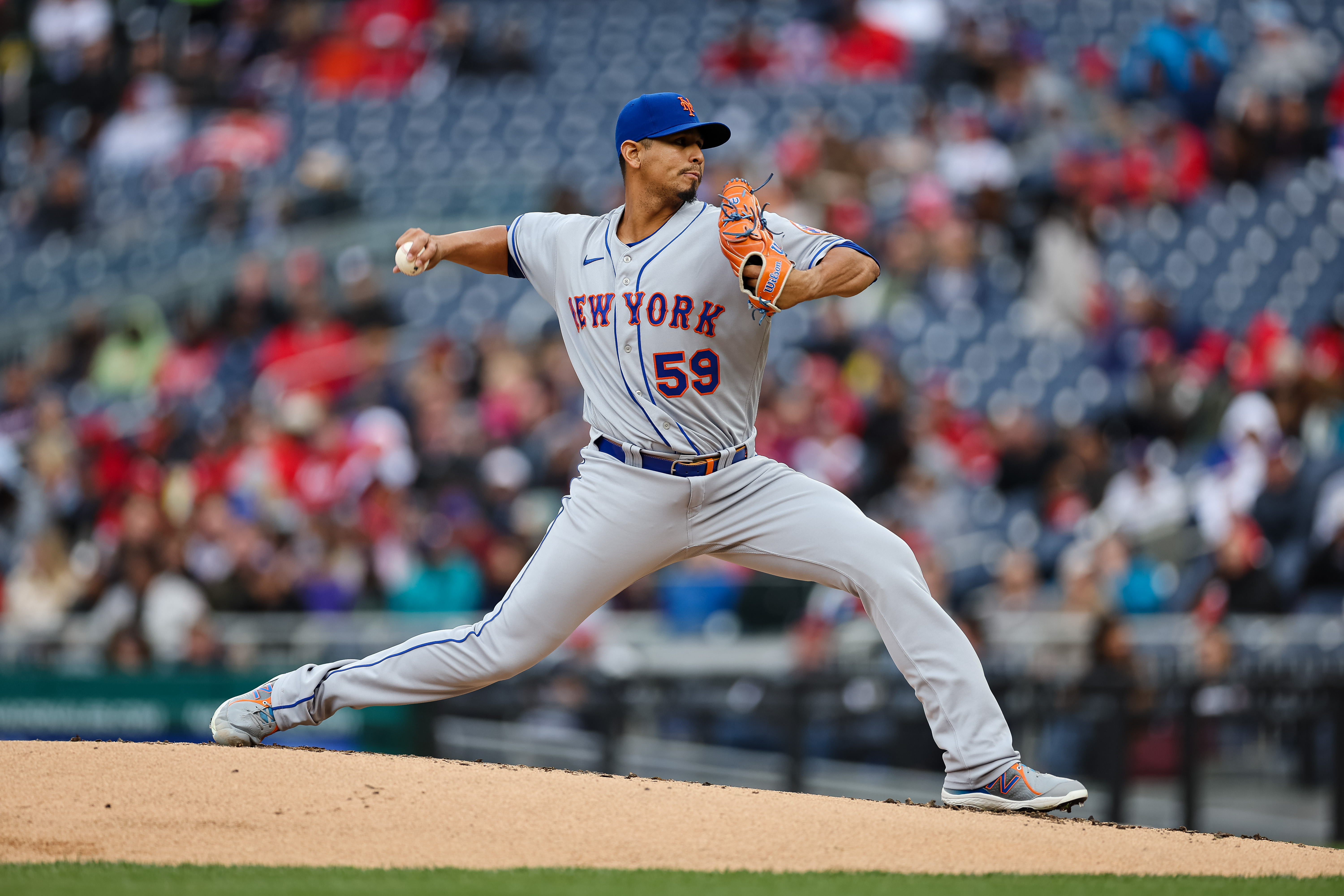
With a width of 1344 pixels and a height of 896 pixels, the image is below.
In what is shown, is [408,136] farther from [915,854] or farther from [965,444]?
[915,854]

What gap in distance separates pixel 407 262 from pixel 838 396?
244 inches

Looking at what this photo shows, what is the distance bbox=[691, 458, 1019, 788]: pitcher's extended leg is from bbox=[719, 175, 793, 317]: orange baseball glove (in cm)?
59

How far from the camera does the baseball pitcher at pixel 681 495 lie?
414 centimetres

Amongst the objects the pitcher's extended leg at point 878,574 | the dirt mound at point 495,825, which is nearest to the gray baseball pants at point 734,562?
the pitcher's extended leg at point 878,574

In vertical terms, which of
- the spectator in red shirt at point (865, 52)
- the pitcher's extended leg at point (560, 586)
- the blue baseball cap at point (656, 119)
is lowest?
the pitcher's extended leg at point (560, 586)

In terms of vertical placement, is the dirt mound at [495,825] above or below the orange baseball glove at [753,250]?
below

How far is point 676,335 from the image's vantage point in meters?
4.12

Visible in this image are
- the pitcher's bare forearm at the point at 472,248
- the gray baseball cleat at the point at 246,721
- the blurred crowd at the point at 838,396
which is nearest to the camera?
the pitcher's bare forearm at the point at 472,248

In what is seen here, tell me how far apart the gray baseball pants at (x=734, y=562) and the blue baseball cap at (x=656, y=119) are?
887 mm

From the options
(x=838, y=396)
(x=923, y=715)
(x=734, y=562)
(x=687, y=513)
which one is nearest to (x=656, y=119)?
(x=687, y=513)

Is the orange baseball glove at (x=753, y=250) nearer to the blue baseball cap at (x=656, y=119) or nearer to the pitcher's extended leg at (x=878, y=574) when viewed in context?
the blue baseball cap at (x=656, y=119)

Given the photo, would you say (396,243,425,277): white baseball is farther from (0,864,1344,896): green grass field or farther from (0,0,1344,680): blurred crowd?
(0,0,1344,680): blurred crowd

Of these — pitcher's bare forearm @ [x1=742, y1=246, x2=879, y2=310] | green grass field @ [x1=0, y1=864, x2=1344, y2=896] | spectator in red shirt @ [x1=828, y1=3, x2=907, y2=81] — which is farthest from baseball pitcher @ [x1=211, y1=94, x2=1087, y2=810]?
spectator in red shirt @ [x1=828, y1=3, x2=907, y2=81]

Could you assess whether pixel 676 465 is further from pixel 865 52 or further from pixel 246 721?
pixel 865 52
